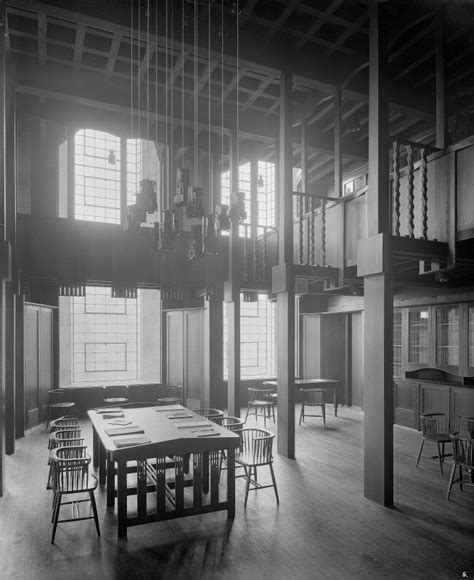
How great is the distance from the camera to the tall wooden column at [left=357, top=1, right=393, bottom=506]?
5.43 m

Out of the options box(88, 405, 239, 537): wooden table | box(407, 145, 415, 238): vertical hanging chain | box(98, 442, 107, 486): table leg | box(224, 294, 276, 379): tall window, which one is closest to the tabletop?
box(88, 405, 239, 537): wooden table

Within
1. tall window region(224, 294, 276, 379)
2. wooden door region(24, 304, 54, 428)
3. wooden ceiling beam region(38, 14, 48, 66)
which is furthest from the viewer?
tall window region(224, 294, 276, 379)

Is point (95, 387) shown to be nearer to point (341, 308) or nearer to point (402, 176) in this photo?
point (341, 308)

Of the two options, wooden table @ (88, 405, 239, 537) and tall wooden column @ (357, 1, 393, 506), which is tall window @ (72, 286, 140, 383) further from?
tall wooden column @ (357, 1, 393, 506)

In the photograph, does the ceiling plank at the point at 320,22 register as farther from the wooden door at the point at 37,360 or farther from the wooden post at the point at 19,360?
the wooden door at the point at 37,360

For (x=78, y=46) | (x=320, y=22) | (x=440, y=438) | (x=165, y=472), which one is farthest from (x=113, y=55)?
(x=440, y=438)

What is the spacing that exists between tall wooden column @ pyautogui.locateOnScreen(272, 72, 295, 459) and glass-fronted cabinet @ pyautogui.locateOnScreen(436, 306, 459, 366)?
131 inches

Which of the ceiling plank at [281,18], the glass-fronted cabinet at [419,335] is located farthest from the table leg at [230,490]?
the ceiling plank at [281,18]

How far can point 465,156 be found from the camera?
5.23 meters

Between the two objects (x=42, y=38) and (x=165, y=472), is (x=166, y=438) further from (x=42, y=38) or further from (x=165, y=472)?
(x=42, y=38)

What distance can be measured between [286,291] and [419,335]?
3787mm

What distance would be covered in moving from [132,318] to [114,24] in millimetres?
7148

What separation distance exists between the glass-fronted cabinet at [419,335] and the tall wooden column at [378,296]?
14.2 feet

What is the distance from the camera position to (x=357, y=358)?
12.3 metres
